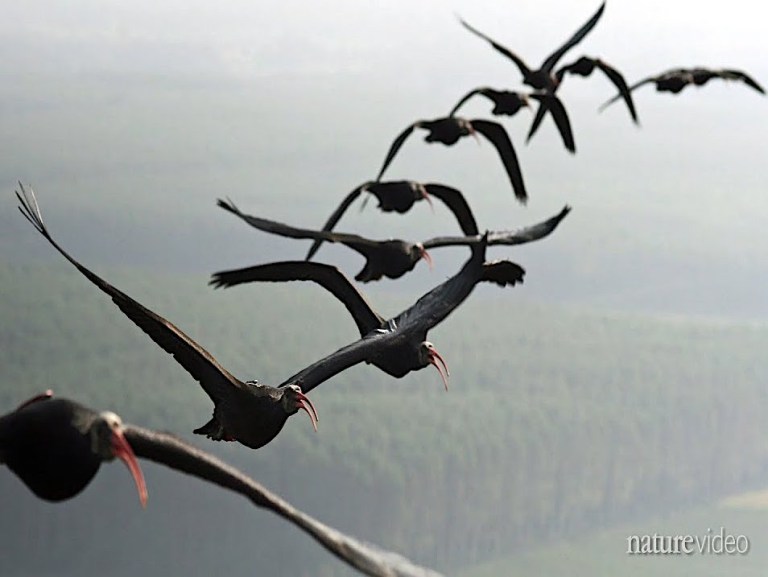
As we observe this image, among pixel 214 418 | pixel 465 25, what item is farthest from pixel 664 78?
pixel 214 418

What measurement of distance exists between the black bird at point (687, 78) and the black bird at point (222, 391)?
7191mm

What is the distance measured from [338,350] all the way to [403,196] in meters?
3.33

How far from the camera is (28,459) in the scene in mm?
5539

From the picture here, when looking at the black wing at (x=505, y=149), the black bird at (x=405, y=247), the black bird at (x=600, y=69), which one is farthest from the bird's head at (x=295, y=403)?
the black bird at (x=600, y=69)

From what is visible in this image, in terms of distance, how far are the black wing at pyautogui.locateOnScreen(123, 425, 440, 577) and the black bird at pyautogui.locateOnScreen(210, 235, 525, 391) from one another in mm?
3931

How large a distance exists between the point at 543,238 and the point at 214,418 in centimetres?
401

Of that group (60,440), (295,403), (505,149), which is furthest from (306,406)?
(505,149)

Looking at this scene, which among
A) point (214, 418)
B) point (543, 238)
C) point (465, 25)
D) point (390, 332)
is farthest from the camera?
point (465, 25)

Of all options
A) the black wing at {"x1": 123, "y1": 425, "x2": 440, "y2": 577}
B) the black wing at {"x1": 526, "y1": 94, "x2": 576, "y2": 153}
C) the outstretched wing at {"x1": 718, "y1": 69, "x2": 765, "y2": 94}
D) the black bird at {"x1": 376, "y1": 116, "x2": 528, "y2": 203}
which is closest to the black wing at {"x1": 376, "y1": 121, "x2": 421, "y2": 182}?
the black bird at {"x1": 376, "y1": 116, "x2": 528, "y2": 203}

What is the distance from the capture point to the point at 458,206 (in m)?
12.7

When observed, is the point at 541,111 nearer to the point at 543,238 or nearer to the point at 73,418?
the point at 543,238

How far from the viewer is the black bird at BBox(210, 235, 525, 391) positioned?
31.9ft

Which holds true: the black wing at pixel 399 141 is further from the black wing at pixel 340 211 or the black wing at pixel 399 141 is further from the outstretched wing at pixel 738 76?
the outstretched wing at pixel 738 76

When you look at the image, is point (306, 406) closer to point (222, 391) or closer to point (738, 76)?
point (222, 391)
